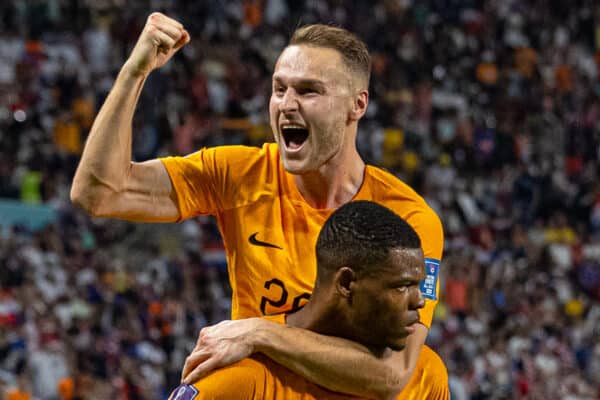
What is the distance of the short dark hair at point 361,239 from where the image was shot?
277 cm

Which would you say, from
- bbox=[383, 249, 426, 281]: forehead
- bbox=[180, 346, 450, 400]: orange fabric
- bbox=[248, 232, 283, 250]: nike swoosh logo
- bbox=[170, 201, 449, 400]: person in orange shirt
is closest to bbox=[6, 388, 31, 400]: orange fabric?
bbox=[248, 232, 283, 250]: nike swoosh logo

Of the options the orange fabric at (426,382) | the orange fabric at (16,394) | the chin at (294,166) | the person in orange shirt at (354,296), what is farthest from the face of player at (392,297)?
the orange fabric at (16,394)

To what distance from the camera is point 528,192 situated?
13688 mm

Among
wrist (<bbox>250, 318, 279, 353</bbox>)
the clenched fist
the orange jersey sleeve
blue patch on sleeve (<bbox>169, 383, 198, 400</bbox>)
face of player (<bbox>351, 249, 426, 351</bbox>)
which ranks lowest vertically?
the orange jersey sleeve

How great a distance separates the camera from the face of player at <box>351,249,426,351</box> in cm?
275

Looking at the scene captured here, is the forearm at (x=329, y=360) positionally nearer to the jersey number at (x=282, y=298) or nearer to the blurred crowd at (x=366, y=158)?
the jersey number at (x=282, y=298)

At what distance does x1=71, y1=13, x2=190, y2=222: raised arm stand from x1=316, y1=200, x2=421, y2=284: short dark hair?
0.71m

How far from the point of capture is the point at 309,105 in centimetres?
331

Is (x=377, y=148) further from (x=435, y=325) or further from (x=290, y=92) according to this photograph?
(x=290, y=92)

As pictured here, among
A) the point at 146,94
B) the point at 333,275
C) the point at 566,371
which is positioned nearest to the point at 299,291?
the point at 333,275

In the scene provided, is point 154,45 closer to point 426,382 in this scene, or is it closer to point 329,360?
point 329,360

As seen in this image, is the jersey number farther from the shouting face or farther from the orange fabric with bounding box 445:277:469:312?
the orange fabric with bounding box 445:277:469:312

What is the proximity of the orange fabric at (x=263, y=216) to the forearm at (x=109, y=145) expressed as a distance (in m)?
0.28

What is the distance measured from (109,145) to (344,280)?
85 cm
